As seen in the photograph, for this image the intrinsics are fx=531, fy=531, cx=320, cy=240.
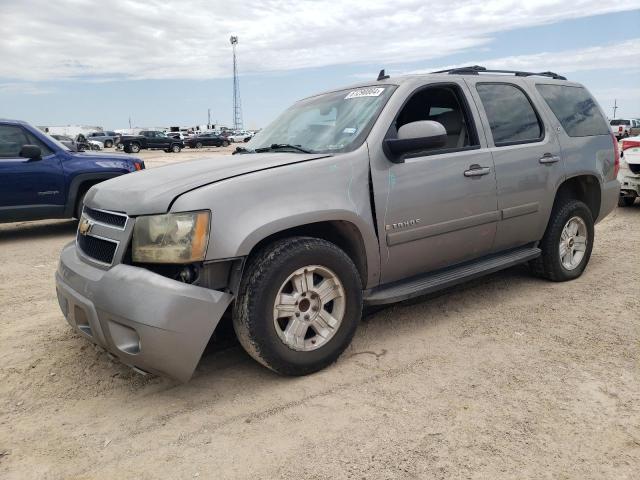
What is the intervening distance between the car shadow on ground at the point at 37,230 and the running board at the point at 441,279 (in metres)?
6.23

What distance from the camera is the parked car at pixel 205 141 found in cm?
4634

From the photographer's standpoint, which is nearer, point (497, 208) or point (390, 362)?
point (390, 362)

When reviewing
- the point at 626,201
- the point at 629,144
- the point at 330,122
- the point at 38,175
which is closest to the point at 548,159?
the point at 330,122

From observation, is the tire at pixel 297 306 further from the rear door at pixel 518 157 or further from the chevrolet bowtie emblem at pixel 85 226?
the rear door at pixel 518 157

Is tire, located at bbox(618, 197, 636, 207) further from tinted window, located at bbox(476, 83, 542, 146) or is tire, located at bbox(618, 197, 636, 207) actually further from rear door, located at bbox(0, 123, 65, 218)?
rear door, located at bbox(0, 123, 65, 218)

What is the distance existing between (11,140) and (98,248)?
5478 mm

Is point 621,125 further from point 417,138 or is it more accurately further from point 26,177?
point 417,138

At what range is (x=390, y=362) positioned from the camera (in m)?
3.32

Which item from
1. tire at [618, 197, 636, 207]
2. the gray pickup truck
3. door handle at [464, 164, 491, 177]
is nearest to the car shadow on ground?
the gray pickup truck

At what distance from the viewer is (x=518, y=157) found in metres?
4.21

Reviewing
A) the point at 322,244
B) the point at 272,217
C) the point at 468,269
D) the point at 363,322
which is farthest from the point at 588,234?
the point at 272,217

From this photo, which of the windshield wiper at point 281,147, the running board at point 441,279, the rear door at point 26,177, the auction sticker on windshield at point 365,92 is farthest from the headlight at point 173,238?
the rear door at point 26,177

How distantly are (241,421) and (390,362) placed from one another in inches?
41.4

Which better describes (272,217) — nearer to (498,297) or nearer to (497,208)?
(497,208)
